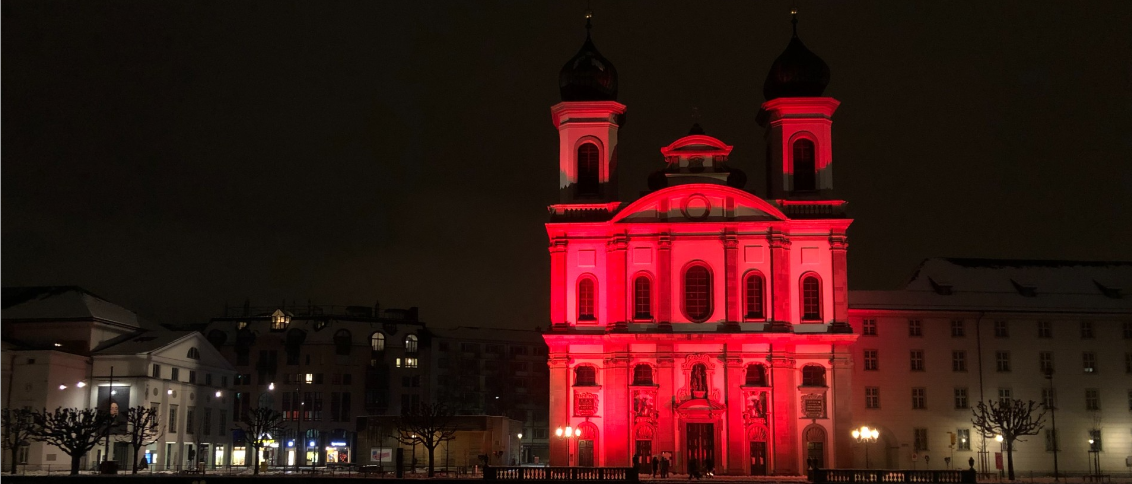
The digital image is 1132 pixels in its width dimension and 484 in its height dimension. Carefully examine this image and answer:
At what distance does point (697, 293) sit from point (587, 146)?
9.39 meters

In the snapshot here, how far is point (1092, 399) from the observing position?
64.5 m

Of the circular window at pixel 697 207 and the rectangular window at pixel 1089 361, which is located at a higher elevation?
the circular window at pixel 697 207

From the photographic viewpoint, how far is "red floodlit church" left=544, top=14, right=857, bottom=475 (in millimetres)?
57281

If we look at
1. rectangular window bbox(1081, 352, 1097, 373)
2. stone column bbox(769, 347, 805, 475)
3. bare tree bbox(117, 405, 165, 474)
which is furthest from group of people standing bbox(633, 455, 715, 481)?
bare tree bbox(117, 405, 165, 474)

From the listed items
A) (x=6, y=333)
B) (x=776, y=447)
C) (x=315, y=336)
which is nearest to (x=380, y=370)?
(x=315, y=336)

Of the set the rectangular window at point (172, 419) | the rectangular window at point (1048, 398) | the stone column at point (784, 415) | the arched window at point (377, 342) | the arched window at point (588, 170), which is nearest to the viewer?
the stone column at point (784, 415)

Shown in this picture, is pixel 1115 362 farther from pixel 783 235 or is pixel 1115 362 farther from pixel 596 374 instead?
pixel 596 374

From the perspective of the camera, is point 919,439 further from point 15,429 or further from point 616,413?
point 15,429

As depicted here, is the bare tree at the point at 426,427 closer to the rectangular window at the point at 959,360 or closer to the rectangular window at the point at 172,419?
the rectangular window at the point at 172,419

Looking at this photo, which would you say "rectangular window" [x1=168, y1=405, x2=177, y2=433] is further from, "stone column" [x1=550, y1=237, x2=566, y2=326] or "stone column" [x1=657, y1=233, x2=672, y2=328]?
"stone column" [x1=657, y1=233, x2=672, y2=328]

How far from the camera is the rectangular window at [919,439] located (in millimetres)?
63406

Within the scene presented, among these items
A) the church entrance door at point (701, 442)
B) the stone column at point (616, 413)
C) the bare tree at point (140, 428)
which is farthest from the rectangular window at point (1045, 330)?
the bare tree at point (140, 428)

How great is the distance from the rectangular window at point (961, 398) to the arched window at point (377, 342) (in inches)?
1921

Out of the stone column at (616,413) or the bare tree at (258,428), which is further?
the bare tree at (258,428)
